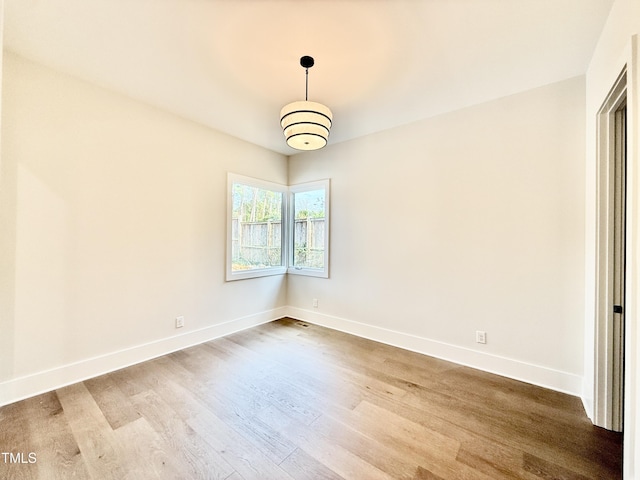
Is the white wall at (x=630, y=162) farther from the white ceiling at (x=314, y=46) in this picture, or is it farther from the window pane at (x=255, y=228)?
the window pane at (x=255, y=228)

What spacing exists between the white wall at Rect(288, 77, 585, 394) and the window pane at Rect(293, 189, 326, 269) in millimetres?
336

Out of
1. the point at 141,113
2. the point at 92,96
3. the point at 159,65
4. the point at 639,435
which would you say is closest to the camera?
the point at 639,435

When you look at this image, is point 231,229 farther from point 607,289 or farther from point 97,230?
point 607,289

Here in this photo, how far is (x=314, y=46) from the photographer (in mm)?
1987

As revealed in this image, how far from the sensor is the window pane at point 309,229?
4109 millimetres

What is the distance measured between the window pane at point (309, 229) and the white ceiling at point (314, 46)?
1.63 m

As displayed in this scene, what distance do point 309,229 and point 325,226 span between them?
1.24ft

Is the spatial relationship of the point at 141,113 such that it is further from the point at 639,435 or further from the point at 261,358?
the point at 639,435

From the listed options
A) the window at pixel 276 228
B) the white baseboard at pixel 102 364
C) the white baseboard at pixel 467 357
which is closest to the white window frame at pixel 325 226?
the window at pixel 276 228

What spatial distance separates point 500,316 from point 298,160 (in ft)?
11.2

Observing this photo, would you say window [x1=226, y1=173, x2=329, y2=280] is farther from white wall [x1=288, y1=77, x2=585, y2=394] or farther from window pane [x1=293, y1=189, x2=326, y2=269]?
white wall [x1=288, y1=77, x2=585, y2=394]

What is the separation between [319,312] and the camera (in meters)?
4.07

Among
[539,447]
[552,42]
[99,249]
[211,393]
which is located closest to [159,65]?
[99,249]

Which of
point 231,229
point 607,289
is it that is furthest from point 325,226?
point 607,289
